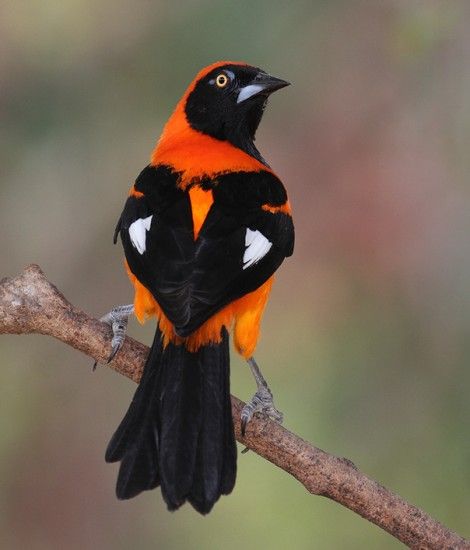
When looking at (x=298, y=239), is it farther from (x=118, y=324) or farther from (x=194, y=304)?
(x=194, y=304)

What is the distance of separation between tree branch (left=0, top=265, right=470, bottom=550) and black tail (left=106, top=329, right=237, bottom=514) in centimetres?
13

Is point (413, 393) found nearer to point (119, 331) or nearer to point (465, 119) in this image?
point (465, 119)

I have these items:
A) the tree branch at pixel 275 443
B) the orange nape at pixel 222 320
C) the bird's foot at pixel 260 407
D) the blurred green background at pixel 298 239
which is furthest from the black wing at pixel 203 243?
the blurred green background at pixel 298 239

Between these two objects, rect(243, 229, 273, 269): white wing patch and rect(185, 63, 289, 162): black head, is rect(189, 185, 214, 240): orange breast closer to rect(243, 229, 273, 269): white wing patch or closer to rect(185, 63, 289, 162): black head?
rect(243, 229, 273, 269): white wing patch

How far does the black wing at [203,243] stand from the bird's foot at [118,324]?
21cm

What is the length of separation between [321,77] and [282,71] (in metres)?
0.27

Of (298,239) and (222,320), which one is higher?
(298,239)

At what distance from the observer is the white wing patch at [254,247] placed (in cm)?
428

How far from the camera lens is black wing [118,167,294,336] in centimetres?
405

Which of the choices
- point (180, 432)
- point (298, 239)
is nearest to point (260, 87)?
point (298, 239)

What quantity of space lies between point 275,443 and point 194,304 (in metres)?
0.55

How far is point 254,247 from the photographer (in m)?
4.38

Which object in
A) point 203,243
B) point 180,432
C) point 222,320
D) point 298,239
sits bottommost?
point 180,432

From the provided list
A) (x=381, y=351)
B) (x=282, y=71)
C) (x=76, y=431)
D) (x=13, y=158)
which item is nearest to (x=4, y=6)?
(x=13, y=158)
